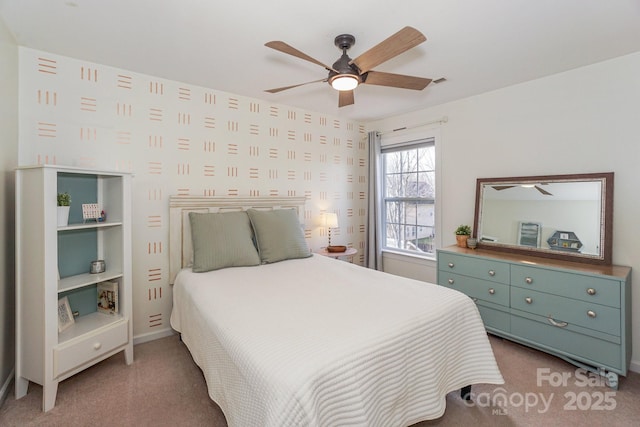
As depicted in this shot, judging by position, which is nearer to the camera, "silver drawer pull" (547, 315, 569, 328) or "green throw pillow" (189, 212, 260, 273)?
"silver drawer pull" (547, 315, 569, 328)

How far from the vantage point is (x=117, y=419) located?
163cm

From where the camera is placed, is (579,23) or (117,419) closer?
(117,419)

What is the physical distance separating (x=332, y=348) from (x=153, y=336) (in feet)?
7.09

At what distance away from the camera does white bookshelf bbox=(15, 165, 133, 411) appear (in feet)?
5.57

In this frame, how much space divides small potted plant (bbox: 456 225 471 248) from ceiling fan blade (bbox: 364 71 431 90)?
63.6 inches

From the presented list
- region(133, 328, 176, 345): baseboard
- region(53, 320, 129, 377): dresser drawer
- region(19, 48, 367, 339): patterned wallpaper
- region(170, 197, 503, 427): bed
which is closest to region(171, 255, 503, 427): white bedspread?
region(170, 197, 503, 427): bed

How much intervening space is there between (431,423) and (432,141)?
2.78m

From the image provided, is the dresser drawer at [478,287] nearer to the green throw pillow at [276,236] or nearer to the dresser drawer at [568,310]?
the dresser drawer at [568,310]

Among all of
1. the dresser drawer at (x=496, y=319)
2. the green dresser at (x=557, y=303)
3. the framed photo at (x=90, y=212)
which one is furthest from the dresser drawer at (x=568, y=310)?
the framed photo at (x=90, y=212)

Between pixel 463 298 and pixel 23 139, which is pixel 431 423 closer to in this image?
pixel 463 298

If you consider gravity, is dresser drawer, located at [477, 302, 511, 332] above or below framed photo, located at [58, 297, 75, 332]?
below

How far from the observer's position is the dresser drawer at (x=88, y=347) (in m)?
1.74

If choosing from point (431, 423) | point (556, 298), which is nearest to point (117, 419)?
point (431, 423)

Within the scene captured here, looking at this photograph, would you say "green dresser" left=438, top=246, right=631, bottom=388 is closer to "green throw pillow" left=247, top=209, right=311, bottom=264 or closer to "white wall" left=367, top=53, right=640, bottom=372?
"white wall" left=367, top=53, right=640, bottom=372
